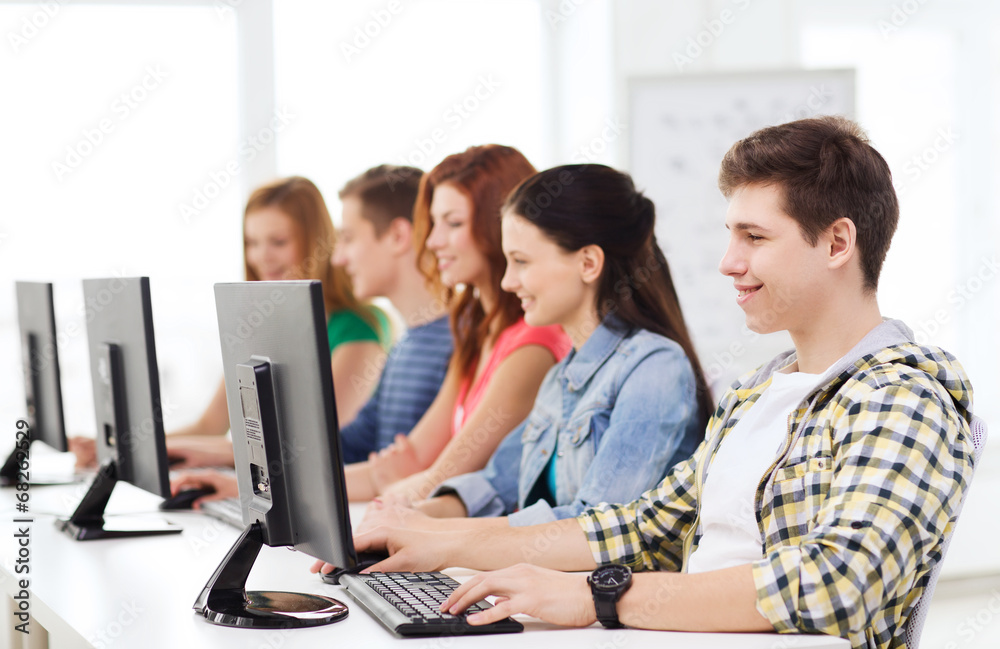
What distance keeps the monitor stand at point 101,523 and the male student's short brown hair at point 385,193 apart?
45.4 inches

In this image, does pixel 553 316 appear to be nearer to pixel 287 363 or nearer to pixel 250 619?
pixel 287 363

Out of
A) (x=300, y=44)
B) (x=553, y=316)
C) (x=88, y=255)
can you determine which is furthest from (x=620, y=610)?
(x=300, y=44)

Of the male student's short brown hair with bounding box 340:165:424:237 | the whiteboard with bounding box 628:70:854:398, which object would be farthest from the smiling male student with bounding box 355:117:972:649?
the whiteboard with bounding box 628:70:854:398

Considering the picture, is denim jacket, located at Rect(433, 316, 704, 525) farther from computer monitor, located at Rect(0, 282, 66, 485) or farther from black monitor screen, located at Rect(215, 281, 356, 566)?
computer monitor, located at Rect(0, 282, 66, 485)

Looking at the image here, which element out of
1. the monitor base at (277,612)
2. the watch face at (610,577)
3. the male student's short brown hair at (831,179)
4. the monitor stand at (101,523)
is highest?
the male student's short brown hair at (831,179)

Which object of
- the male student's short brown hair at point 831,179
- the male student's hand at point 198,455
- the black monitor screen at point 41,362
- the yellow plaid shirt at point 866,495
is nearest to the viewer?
the yellow plaid shirt at point 866,495

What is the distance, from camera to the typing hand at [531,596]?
4.10ft

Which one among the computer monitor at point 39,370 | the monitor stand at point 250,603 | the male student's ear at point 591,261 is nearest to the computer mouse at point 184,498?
the computer monitor at point 39,370

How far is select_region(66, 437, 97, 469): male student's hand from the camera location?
2.84 m

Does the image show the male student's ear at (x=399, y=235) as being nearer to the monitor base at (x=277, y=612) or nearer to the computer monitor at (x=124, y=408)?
the computer monitor at (x=124, y=408)

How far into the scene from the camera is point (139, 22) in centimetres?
400

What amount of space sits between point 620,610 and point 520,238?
0.92 meters

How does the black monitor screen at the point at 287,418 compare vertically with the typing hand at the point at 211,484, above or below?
above

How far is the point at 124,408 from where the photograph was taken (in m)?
2.02
